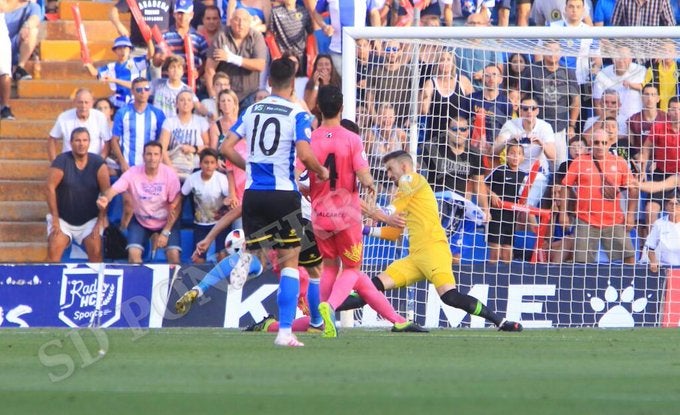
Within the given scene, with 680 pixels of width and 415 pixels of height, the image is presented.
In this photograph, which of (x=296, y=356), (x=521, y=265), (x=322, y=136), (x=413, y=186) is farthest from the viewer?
(x=521, y=265)

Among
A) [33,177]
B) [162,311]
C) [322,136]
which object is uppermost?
[322,136]

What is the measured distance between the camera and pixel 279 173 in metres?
9.64

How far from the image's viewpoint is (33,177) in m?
17.5

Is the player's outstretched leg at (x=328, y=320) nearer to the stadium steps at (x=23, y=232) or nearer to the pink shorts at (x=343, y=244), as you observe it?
the pink shorts at (x=343, y=244)

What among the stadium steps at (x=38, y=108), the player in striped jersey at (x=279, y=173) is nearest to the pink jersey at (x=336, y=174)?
the player in striped jersey at (x=279, y=173)

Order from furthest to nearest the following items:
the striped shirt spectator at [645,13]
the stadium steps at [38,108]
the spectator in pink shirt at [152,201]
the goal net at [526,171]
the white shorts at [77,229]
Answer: the stadium steps at [38,108]
the striped shirt spectator at [645,13]
the white shorts at [77,229]
the spectator in pink shirt at [152,201]
the goal net at [526,171]

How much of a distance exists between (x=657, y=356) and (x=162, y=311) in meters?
7.31

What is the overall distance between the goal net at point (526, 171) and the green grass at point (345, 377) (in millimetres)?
4222

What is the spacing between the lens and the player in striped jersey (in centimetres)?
946

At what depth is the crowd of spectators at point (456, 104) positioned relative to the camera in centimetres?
1477

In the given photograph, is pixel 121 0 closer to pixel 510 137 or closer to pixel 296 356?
pixel 510 137

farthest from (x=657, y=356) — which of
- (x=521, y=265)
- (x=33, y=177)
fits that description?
(x=33, y=177)

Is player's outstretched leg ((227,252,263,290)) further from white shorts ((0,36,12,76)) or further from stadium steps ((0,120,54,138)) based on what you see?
white shorts ((0,36,12,76))

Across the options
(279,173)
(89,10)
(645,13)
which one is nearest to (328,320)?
(279,173)
